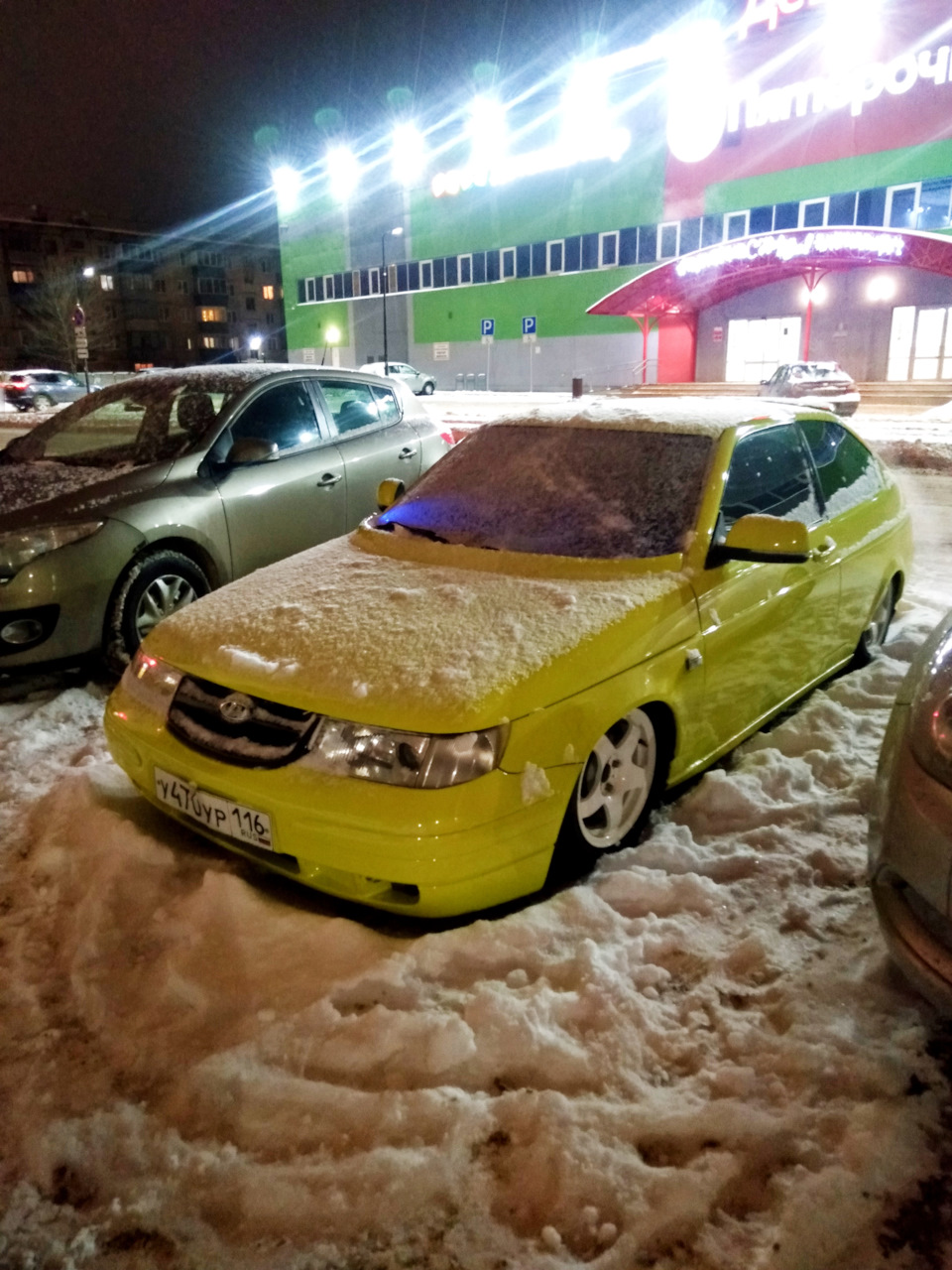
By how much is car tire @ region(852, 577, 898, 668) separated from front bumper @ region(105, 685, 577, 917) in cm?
265

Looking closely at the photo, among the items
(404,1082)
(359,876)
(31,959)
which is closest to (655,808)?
(359,876)

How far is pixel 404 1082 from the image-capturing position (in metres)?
2.29

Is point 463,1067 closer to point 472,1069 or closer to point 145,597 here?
point 472,1069

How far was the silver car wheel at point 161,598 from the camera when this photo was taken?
493cm

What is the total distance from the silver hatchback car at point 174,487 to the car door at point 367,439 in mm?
10

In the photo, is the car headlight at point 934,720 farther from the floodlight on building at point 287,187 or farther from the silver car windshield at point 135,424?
the floodlight on building at point 287,187

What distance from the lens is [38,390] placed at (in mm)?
30094

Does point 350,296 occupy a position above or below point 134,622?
above

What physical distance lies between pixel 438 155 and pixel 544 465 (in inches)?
1790

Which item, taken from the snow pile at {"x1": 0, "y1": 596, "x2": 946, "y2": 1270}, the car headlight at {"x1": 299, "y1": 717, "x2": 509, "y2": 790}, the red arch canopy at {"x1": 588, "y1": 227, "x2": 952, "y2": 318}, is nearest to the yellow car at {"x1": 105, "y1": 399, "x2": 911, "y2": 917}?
the car headlight at {"x1": 299, "y1": 717, "x2": 509, "y2": 790}

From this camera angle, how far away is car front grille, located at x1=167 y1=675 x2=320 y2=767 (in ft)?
9.11

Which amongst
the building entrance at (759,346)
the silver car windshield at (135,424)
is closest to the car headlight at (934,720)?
the silver car windshield at (135,424)

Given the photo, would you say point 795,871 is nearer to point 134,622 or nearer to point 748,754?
point 748,754

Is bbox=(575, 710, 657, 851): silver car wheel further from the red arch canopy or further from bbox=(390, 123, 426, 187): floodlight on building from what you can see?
bbox=(390, 123, 426, 187): floodlight on building
